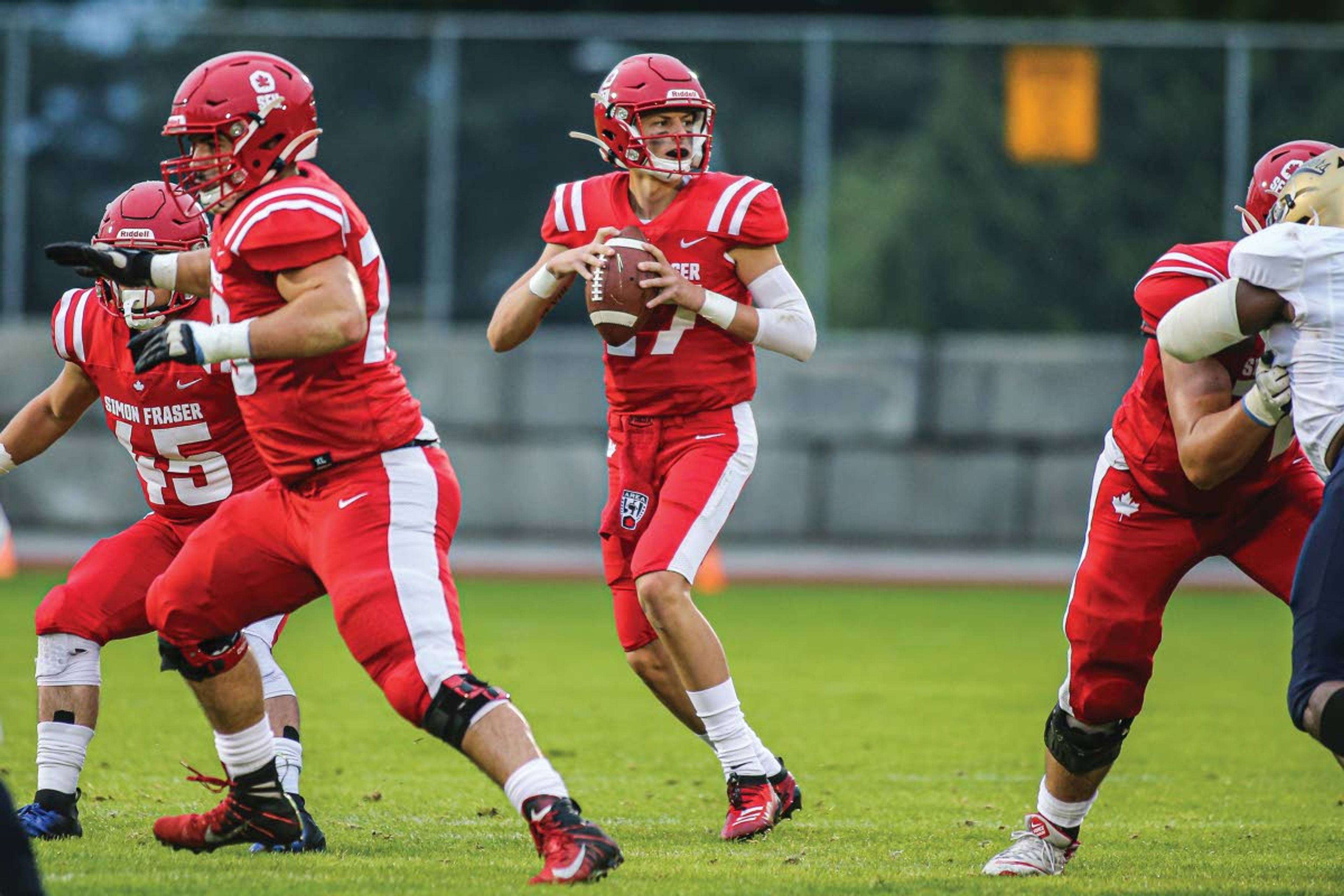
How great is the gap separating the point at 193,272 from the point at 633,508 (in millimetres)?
1421

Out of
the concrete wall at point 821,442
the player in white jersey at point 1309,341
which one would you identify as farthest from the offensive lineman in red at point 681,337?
the concrete wall at point 821,442

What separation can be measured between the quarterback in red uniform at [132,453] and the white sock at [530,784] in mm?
1143

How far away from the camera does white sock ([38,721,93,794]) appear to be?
500 cm

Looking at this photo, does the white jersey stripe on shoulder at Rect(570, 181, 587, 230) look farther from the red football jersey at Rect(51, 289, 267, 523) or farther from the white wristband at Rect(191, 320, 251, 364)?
the white wristband at Rect(191, 320, 251, 364)

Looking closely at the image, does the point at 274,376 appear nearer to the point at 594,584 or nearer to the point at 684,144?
the point at 684,144

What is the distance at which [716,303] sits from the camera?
526cm

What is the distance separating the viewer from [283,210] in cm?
427

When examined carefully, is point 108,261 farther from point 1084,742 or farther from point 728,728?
point 1084,742

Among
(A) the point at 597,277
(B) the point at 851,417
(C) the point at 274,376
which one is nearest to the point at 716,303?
(A) the point at 597,277

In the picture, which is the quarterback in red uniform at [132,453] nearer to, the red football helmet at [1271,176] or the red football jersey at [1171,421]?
the red football jersey at [1171,421]

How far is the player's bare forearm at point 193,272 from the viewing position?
15.7 ft

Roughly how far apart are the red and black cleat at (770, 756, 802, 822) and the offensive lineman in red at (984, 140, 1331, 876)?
2.43ft

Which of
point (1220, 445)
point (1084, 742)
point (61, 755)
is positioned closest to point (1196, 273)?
point (1220, 445)

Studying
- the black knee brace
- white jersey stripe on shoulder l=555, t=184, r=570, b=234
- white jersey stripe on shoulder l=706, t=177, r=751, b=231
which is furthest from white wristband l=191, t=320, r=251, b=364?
the black knee brace
